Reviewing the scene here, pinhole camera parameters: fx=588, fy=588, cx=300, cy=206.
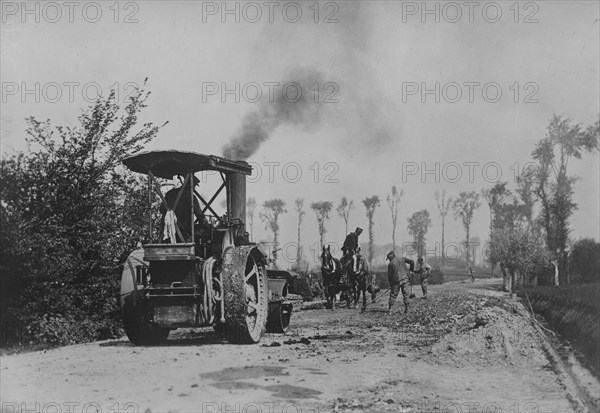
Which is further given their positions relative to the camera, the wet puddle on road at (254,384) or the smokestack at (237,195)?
the smokestack at (237,195)

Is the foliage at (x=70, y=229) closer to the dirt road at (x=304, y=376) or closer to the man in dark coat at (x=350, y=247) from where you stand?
the dirt road at (x=304, y=376)

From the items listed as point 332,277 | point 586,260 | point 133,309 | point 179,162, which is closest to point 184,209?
point 179,162

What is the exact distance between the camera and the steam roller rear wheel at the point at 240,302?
8664 mm

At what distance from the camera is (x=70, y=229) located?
9773mm

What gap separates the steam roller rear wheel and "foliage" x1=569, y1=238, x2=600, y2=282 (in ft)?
112

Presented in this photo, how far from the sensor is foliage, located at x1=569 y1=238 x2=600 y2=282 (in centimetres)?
3878

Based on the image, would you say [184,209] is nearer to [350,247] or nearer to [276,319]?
[276,319]

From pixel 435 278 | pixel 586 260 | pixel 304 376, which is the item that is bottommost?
→ pixel 435 278

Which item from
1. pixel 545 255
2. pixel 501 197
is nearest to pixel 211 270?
pixel 545 255

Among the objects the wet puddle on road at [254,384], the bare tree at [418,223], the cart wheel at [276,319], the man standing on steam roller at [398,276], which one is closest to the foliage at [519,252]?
the man standing on steam roller at [398,276]

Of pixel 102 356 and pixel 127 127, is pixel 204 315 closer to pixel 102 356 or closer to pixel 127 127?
pixel 102 356

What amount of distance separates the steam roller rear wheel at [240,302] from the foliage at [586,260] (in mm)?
34005

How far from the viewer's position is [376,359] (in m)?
7.56

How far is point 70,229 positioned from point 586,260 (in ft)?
127
